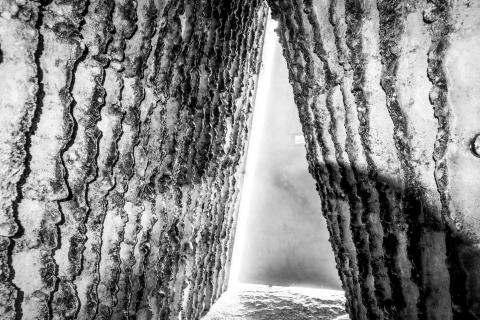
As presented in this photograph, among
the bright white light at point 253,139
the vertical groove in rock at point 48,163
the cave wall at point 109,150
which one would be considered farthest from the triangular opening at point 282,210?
the vertical groove in rock at point 48,163

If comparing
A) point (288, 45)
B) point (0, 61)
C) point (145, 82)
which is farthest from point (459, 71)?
point (0, 61)

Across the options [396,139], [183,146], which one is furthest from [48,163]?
[396,139]

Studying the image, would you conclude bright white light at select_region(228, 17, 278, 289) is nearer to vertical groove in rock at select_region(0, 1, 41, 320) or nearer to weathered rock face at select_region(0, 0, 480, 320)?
weathered rock face at select_region(0, 0, 480, 320)

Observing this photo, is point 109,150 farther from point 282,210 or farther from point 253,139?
point 282,210

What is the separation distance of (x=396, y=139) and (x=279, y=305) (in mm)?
1595

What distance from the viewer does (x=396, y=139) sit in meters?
0.78

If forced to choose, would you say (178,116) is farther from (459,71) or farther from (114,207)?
(459,71)

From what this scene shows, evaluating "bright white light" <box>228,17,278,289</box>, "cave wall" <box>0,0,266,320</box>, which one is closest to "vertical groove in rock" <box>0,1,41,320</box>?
"cave wall" <box>0,0,266,320</box>

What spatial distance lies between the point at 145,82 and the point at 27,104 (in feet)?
1.31

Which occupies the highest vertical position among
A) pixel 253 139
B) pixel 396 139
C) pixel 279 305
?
pixel 253 139

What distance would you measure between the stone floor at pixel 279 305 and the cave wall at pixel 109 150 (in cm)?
45

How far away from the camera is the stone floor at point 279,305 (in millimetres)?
1799

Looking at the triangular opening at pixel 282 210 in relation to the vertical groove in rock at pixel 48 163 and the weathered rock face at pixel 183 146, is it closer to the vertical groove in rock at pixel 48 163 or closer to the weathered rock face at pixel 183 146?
the weathered rock face at pixel 183 146

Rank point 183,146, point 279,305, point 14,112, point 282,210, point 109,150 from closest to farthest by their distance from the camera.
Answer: point 14,112 < point 109,150 < point 183,146 < point 279,305 < point 282,210
